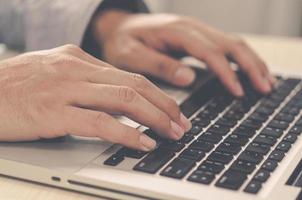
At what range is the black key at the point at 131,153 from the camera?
621 mm

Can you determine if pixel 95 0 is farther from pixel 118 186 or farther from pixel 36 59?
pixel 118 186

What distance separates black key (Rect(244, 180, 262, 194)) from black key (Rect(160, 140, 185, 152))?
0.10 m

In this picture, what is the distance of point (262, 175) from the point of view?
0.58 m

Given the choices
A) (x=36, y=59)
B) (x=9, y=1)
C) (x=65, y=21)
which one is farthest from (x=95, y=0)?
(x=36, y=59)

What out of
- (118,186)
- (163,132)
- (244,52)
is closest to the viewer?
(118,186)

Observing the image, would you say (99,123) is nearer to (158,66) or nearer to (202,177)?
(202,177)

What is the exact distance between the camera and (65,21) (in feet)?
3.31

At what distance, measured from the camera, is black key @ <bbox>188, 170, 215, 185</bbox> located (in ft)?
1.85

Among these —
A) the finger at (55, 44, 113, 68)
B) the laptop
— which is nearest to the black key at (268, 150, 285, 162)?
the laptop

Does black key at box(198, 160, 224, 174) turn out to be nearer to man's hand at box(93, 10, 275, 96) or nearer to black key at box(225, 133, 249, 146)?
black key at box(225, 133, 249, 146)

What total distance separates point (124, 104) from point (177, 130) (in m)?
0.07

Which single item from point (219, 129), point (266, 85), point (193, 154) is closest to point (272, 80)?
point (266, 85)

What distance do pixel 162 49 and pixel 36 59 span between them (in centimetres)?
31

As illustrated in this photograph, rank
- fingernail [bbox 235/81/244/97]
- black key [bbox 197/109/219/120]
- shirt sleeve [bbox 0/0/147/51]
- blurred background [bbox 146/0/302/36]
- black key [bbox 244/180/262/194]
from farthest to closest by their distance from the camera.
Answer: blurred background [bbox 146/0/302/36]
shirt sleeve [bbox 0/0/147/51]
fingernail [bbox 235/81/244/97]
black key [bbox 197/109/219/120]
black key [bbox 244/180/262/194]
